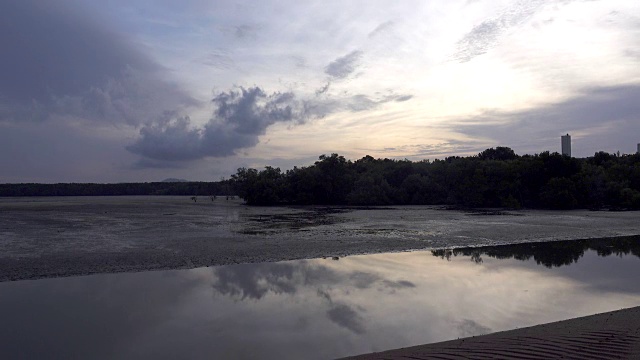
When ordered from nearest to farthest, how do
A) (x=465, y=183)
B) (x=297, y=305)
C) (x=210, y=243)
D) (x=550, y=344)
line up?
(x=550, y=344)
(x=297, y=305)
(x=210, y=243)
(x=465, y=183)

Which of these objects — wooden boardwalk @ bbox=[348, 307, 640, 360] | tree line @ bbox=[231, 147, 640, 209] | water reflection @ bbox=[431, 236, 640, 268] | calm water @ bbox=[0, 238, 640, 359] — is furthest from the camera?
tree line @ bbox=[231, 147, 640, 209]

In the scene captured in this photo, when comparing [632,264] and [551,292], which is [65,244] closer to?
[551,292]

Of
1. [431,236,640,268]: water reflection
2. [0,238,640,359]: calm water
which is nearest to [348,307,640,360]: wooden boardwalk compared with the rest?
[0,238,640,359]: calm water

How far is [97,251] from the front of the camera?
62.0ft

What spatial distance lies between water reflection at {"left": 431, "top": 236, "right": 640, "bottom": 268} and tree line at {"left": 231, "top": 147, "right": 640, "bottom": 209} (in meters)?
32.1

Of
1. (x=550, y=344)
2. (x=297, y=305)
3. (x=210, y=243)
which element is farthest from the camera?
(x=210, y=243)

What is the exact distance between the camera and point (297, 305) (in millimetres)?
10703

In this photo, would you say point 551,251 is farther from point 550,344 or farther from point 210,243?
point 210,243

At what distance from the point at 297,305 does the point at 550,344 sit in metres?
5.70

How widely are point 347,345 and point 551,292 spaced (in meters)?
6.38

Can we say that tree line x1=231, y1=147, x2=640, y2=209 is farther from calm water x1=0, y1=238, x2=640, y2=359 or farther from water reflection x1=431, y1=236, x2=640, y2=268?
calm water x1=0, y1=238, x2=640, y2=359

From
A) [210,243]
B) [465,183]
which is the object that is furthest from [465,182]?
[210,243]

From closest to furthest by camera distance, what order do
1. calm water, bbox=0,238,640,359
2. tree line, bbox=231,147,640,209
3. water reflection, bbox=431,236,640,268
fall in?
calm water, bbox=0,238,640,359
water reflection, bbox=431,236,640,268
tree line, bbox=231,147,640,209

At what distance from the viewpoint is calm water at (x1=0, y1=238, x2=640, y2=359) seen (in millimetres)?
8031
